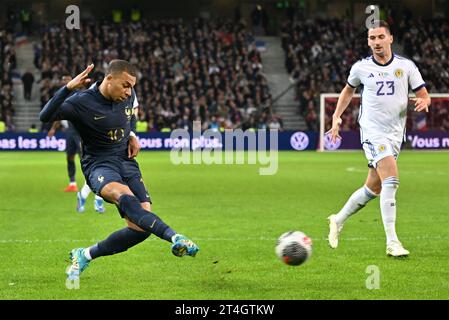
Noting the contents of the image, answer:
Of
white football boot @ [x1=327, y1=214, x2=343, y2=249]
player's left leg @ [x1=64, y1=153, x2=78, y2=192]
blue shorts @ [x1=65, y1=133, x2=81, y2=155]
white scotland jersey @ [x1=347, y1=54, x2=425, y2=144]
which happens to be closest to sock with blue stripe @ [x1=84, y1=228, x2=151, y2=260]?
white football boot @ [x1=327, y1=214, x2=343, y2=249]

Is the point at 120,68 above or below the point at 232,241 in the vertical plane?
above

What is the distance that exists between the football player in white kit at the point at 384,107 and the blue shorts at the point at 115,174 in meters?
2.63

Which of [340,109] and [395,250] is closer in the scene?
[395,250]

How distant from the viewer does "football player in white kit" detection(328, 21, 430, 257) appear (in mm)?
9414

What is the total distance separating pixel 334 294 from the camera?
282 inches

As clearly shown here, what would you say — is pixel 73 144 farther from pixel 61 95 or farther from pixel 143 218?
pixel 143 218

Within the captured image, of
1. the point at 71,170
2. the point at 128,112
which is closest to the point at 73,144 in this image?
the point at 71,170

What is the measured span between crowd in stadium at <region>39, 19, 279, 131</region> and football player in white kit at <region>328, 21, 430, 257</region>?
1072 inches

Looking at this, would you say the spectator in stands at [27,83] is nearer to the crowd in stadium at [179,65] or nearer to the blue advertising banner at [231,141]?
the crowd in stadium at [179,65]

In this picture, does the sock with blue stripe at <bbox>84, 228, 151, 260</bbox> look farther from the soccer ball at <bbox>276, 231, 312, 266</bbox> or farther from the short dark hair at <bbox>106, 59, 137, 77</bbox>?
the short dark hair at <bbox>106, 59, 137, 77</bbox>

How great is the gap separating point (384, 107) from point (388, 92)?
169mm

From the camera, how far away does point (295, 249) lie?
7.70 meters
